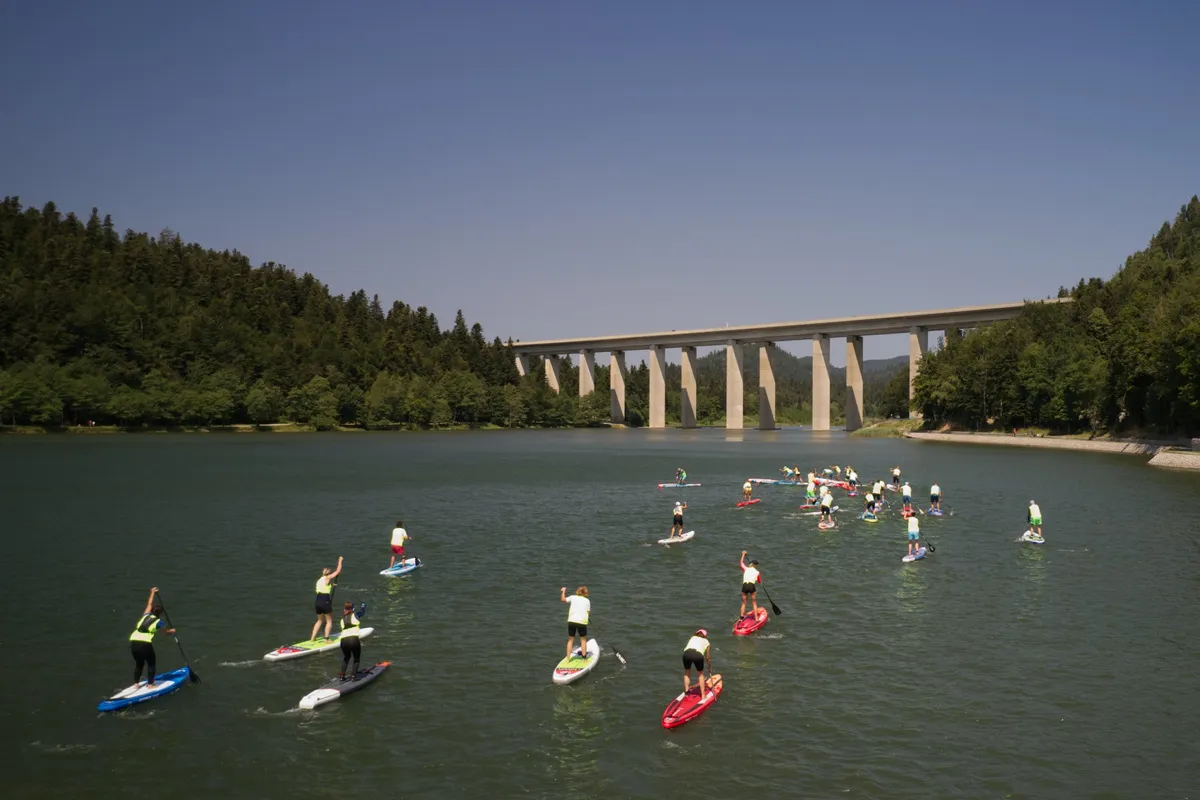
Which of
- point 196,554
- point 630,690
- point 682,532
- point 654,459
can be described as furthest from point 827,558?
point 654,459

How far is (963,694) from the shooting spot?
20.0 m

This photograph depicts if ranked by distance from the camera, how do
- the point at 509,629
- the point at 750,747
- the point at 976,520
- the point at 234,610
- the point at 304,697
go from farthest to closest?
1. the point at 976,520
2. the point at 234,610
3. the point at 509,629
4. the point at 304,697
5. the point at 750,747

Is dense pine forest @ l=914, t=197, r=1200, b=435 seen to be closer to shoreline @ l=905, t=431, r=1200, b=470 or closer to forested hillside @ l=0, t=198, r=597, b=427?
shoreline @ l=905, t=431, r=1200, b=470

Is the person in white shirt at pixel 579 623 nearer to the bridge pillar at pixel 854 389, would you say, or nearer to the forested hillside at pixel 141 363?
the forested hillside at pixel 141 363

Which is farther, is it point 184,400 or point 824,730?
point 184,400

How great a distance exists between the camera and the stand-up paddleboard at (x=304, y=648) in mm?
22375

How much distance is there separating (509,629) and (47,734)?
11.4 m

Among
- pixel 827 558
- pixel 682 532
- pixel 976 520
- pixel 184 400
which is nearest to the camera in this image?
pixel 827 558

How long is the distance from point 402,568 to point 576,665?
14394mm

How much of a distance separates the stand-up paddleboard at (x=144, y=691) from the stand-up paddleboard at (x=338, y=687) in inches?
119

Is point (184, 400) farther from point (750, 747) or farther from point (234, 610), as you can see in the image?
point (750, 747)

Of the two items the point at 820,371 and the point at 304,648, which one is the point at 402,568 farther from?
the point at 820,371

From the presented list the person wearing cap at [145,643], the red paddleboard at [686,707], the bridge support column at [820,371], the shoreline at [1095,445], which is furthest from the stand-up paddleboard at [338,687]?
the bridge support column at [820,371]

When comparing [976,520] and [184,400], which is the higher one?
[184,400]
